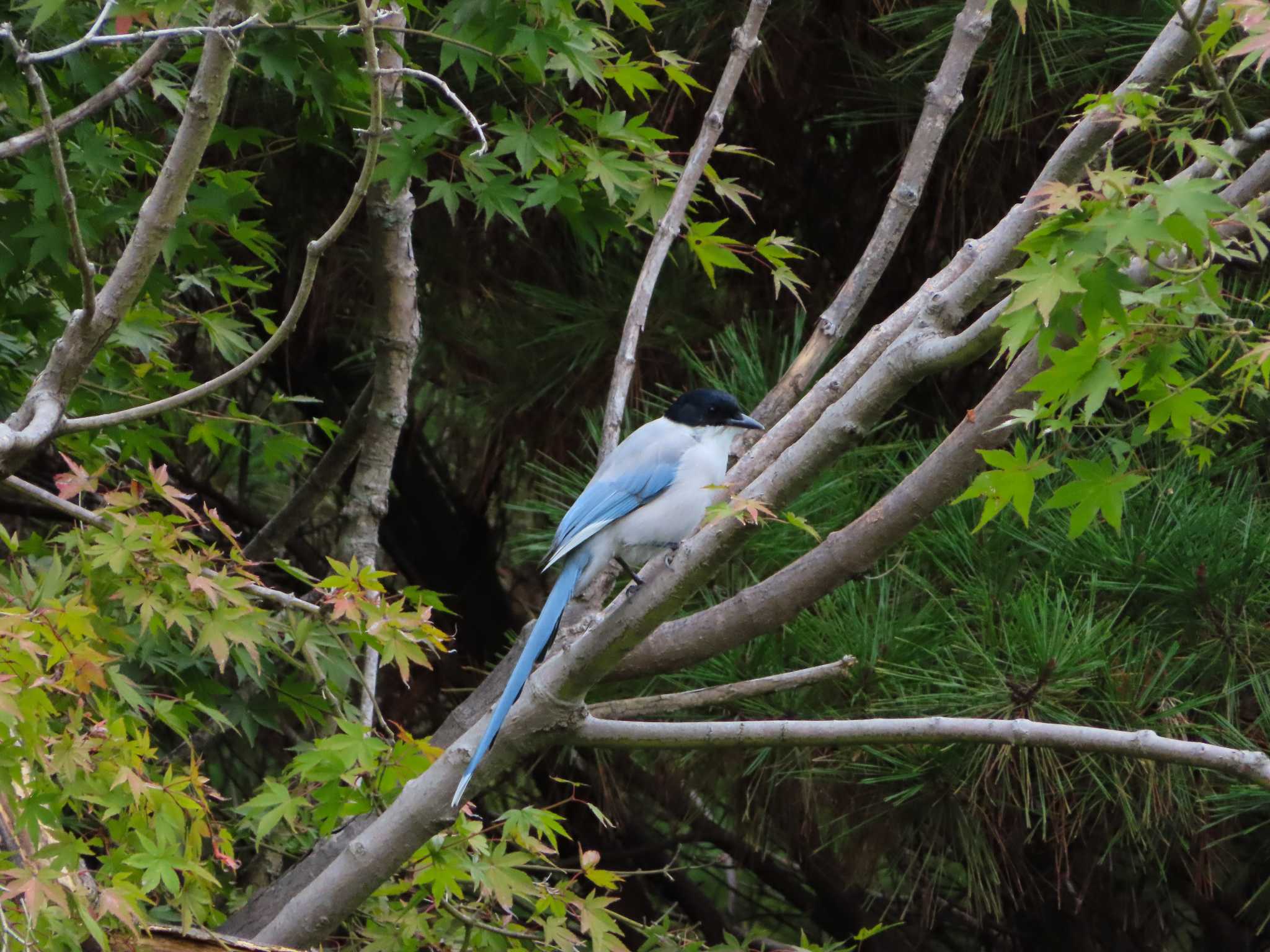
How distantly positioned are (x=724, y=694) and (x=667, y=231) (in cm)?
96

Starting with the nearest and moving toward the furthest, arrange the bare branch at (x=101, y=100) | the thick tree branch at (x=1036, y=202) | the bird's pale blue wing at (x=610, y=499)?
the thick tree branch at (x=1036, y=202)
the bare branch at (x=101, y=100)
the bird's pale blue wing at (x=610, y=499)

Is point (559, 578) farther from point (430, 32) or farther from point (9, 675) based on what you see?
point (9, 675)

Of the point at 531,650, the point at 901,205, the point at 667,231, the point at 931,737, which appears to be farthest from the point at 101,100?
the point at 931,737

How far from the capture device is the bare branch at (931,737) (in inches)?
76.8

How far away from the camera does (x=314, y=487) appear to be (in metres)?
3.67

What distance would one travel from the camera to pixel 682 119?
3.93 m

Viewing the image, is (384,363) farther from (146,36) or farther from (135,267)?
(146,36)

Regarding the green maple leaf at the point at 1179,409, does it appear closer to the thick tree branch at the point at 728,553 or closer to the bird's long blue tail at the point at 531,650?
the thick tree branch at the point at 728,553

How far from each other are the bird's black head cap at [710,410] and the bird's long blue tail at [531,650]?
0.48 m

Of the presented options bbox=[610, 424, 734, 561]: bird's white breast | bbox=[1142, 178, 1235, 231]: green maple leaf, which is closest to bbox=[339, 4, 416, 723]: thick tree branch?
bbox=[610, 424, 734, 561]: bird's white breast

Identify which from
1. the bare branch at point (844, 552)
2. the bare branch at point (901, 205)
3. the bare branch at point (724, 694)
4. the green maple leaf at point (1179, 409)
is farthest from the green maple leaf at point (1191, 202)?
the bare branch at point (901, 205)

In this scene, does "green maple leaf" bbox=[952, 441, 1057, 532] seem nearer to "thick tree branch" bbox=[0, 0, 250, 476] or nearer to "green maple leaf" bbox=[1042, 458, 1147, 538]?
"green maple leaf" bbox=[1042, 458, 1147, 538]

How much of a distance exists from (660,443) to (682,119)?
1.16m

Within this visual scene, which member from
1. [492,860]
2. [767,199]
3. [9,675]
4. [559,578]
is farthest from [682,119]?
[9,675]
